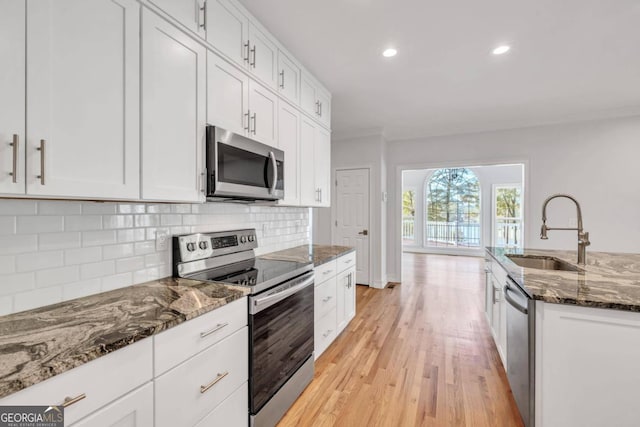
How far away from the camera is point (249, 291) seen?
144cm

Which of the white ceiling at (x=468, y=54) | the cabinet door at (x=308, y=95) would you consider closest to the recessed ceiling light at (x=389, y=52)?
the white ceiling at (x=468, y=54)

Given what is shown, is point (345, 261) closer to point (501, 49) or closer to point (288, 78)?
point (288, 78)

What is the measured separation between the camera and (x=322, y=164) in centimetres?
302

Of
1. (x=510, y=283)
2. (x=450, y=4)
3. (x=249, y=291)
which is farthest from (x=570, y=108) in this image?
(x=249, y=291)

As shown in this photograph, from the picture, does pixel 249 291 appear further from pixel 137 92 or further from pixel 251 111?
pixel 251 111

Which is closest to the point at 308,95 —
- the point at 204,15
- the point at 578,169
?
the point at 204,15

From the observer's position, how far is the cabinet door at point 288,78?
2273 mm

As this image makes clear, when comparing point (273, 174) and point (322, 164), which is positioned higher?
point (322, 164)

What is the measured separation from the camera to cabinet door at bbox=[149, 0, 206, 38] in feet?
4.47

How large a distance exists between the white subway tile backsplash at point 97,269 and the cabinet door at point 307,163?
152 centimetres

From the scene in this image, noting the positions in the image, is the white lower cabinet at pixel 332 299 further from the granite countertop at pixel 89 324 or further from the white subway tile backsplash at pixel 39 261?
the white subway tile backsplash at pixel 39 261

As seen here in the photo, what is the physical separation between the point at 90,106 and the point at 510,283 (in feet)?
7.93

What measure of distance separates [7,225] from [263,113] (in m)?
1.48

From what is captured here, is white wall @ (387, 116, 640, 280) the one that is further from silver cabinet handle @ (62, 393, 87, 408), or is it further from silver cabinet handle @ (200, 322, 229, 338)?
silver cabinet handle @ (62, 393, 87, 408)
